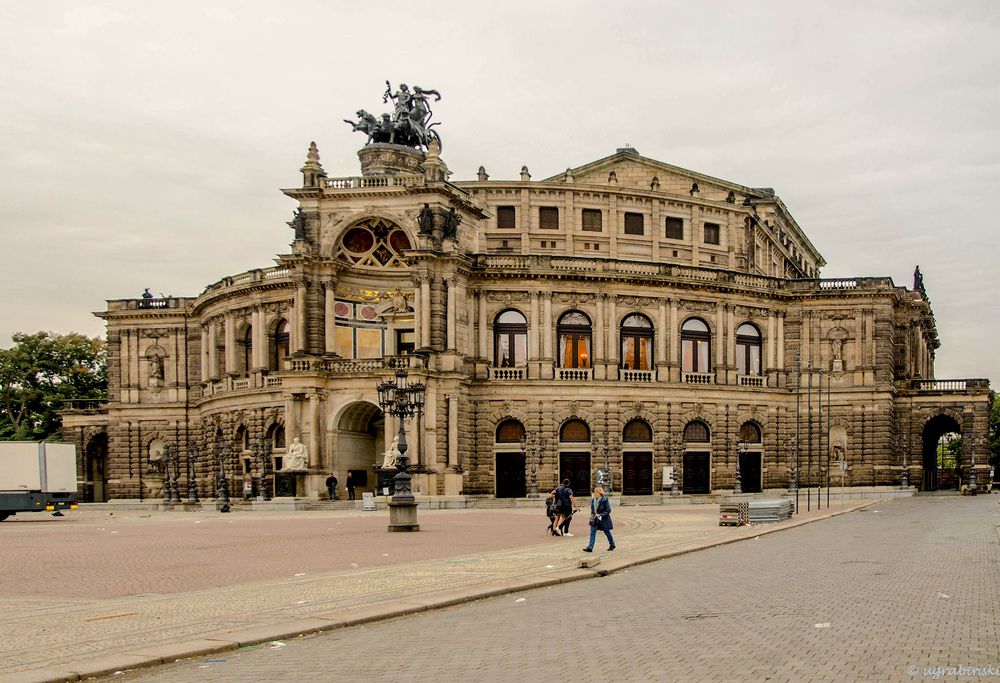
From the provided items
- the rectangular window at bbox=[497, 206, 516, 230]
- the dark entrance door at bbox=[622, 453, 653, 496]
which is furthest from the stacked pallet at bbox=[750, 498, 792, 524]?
the rectangular window at bbox=[497, 206, 516, 230]

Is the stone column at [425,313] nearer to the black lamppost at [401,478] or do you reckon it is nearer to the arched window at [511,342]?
the arched window at [511,342]

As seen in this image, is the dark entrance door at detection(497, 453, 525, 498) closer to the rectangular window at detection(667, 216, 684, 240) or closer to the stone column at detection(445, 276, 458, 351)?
the stone column at detection(445, 276, 458, 351)

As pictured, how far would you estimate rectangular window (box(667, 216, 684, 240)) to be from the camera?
80.4 m

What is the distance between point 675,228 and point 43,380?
58991 mm

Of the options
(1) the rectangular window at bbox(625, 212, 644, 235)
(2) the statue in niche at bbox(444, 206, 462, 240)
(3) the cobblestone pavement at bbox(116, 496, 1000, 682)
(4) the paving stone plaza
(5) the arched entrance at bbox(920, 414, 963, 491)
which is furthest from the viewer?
(5) the arched entrance at bbox(920, 414, 963, 491)

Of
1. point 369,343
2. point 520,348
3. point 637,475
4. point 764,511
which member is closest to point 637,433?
point 637,475

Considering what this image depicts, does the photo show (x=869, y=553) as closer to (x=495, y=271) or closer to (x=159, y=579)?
(x=159, y=579)

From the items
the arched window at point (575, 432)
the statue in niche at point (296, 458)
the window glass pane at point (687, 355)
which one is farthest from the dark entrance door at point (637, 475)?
the statue in niche at point (296, 458)

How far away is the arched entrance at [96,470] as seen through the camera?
90.8 meters

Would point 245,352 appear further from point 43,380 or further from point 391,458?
point 43,380

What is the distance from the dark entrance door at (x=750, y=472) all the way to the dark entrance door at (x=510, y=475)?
49.9ft

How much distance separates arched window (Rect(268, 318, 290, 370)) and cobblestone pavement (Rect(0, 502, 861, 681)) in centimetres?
3085

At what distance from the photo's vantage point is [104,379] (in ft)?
341

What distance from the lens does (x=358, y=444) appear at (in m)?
69.8
